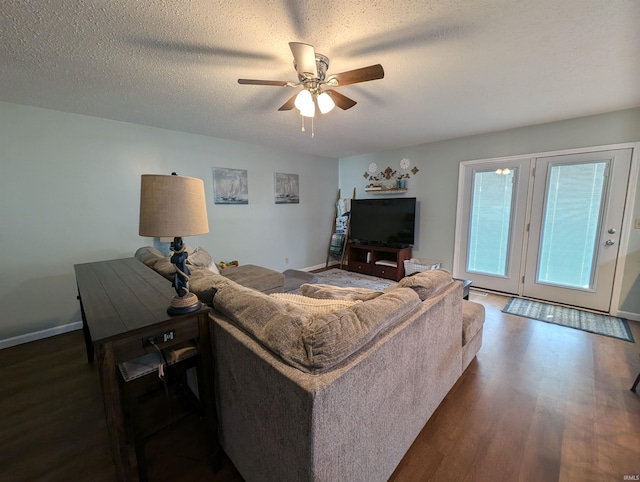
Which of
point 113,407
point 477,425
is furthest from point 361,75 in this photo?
point 477,425

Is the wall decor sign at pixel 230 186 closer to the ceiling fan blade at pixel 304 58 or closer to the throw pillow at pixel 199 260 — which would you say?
the throw pillow at pixel 199 260

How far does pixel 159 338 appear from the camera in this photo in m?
1.06

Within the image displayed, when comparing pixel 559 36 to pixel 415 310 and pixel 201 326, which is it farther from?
pixel 201 326

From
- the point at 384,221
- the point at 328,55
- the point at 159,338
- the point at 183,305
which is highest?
the point at 328,55

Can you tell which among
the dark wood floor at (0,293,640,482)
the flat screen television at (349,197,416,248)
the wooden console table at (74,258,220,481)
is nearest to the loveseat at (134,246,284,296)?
the wooden console table at (74,258,220,481)

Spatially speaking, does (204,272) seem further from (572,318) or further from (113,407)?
(572,318)

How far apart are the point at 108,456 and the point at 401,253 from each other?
4.02 metres

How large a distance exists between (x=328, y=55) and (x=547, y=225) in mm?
3402

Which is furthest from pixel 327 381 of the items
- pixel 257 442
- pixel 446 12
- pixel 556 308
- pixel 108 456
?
pixel 556 308

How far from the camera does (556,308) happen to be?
123 inches

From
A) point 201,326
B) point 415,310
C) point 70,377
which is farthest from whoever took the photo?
point 70,377

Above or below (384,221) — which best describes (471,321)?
below

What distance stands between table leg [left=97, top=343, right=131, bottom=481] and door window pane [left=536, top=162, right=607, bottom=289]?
4.39 m

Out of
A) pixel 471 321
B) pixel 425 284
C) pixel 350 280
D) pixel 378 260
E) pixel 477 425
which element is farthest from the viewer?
pixel 378 260
